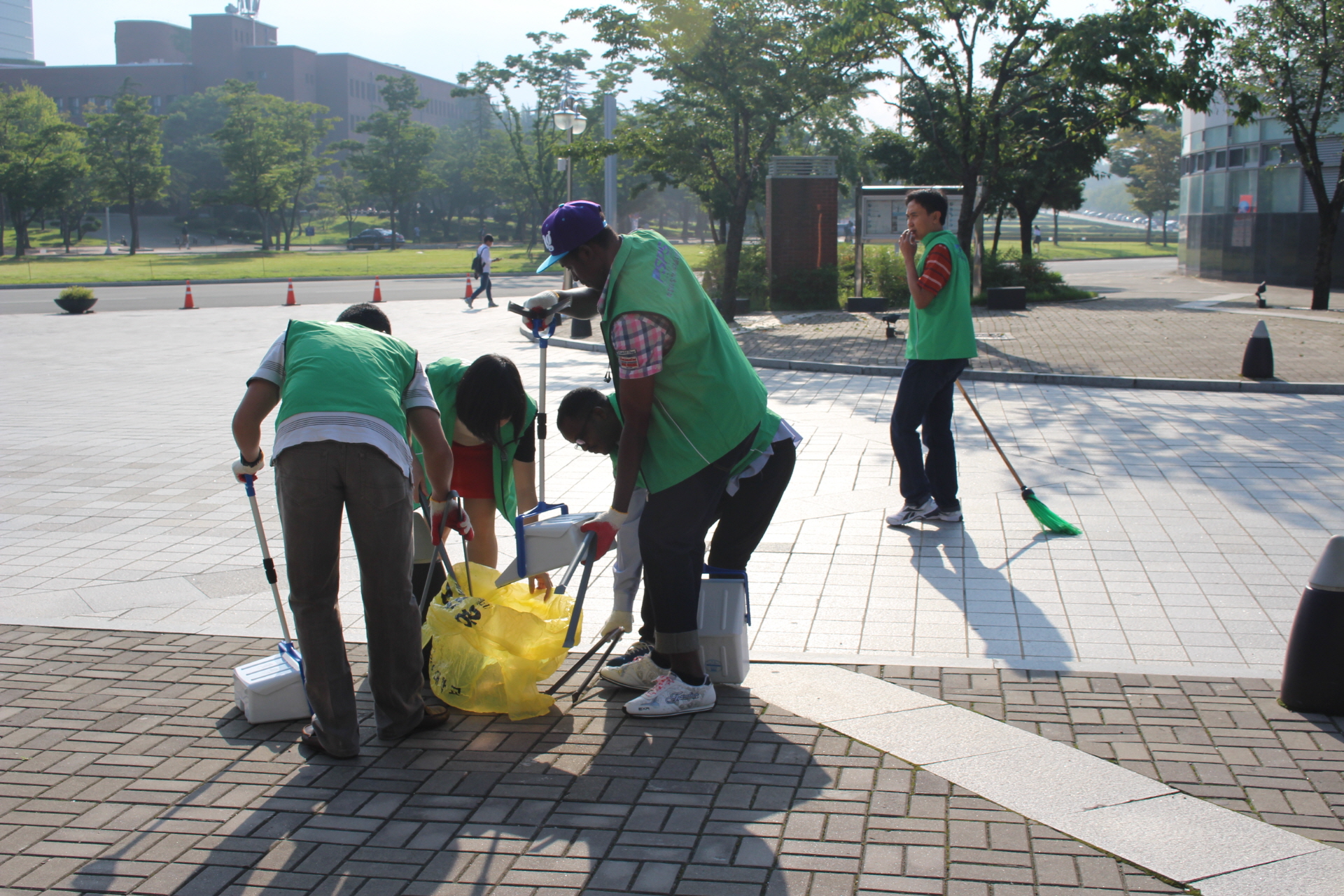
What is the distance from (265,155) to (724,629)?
6169 cm

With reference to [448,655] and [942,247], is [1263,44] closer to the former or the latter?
[942,247]

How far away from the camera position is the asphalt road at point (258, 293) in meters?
27.1

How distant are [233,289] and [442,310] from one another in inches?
478

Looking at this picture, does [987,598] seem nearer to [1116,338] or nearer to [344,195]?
[1116,338]

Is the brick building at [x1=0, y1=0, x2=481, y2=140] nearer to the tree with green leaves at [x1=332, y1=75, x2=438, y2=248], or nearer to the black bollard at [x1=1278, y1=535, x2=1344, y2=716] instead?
the tree with green leaves at [x1=332, y1=75, x2=438, y2=248]

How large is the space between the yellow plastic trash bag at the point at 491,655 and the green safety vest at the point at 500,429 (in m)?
0.38

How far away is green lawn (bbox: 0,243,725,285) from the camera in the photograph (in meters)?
38.5

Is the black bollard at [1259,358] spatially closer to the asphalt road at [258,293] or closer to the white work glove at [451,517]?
the white work glove at [451,517]

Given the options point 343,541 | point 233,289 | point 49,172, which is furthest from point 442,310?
point 49,172

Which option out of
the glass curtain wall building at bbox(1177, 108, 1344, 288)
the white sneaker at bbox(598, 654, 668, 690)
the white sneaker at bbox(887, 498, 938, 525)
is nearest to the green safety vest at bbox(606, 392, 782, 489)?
the white sneaker at bbox(598, 654, 668, 690)

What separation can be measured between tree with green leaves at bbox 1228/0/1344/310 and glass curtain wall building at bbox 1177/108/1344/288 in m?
4.23

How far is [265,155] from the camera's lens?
59000 millimetres

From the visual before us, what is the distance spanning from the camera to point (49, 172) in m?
51.1

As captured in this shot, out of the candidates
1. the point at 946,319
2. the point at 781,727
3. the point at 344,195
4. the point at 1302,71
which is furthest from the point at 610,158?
the point at 344,195
